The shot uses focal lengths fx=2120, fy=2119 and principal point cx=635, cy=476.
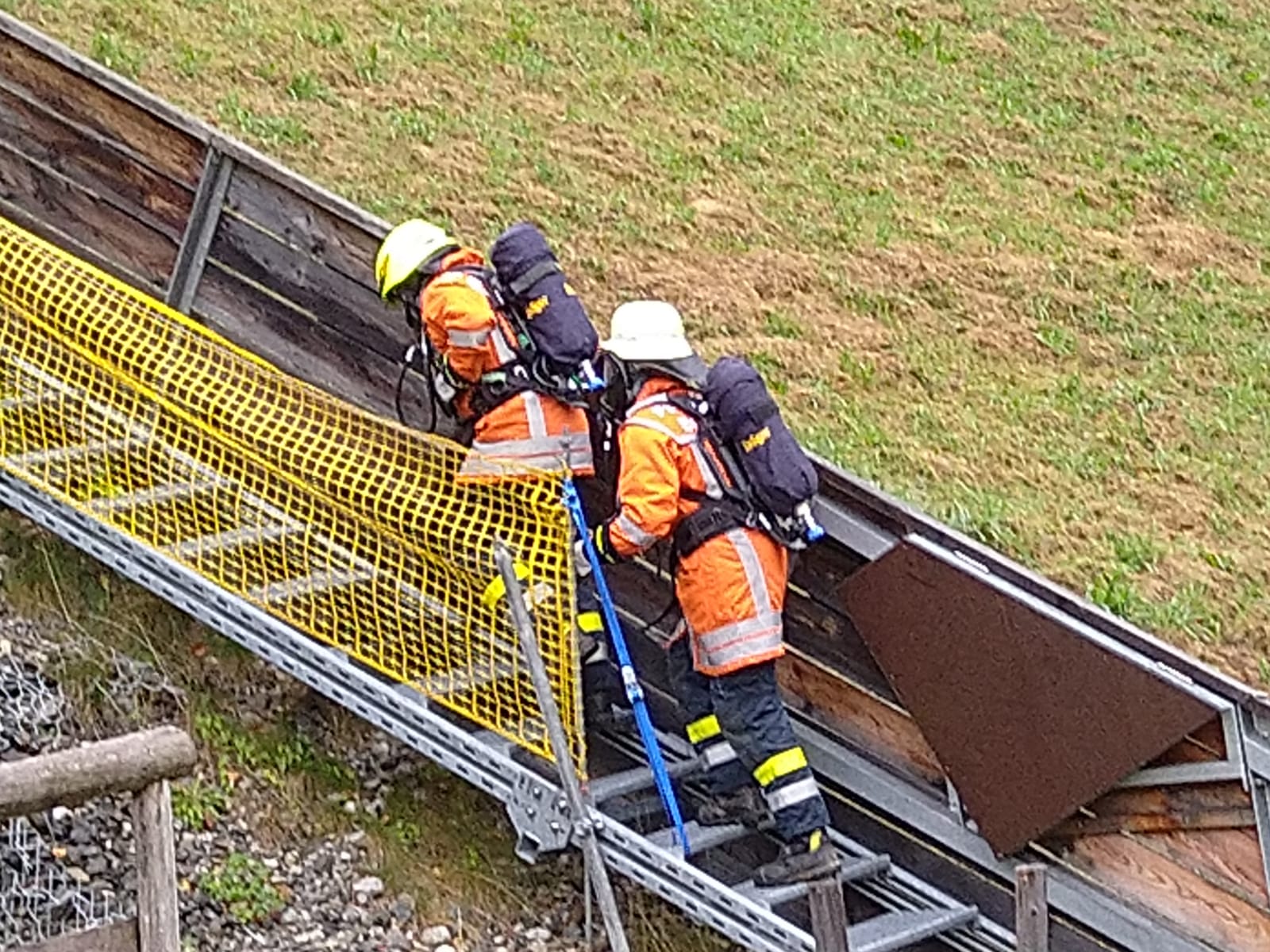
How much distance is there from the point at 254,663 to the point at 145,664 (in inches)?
15.9

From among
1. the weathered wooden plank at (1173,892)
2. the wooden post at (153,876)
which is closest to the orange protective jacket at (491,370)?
the weathered wooden plank at (1173,892)

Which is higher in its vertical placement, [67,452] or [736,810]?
[67,452]

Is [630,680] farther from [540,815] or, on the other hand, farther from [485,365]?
[485,365]

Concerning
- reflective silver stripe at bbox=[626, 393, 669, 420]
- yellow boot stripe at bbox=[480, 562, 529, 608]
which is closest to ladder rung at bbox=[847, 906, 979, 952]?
yellow boot stripe at bbox=[480, 562, 529, 608]

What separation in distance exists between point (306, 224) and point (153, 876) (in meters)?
4.19

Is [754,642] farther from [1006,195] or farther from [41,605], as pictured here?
[1006,195]

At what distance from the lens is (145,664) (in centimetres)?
794

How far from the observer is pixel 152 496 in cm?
768

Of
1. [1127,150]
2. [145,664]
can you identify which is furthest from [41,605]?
[1127,150]

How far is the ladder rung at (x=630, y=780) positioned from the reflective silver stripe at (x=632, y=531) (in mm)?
874

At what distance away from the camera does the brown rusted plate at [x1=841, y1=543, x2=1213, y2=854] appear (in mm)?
6328

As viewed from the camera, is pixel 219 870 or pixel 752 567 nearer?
pixel 752 567

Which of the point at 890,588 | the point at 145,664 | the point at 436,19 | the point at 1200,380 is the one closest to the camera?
the point at 890,588

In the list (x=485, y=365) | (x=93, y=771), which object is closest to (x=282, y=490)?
(x=485, y=365)
